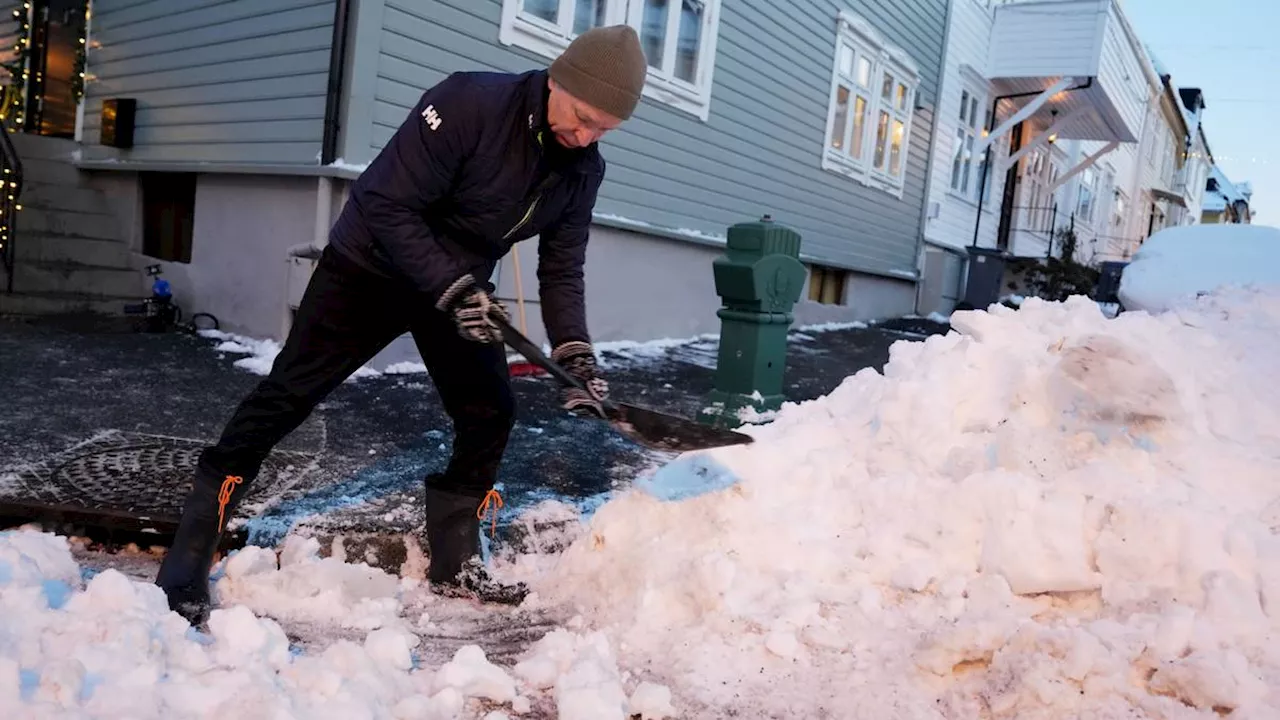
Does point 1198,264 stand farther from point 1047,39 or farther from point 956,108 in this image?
point 1047,39

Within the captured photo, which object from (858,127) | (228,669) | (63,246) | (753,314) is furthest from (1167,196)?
(228,669)

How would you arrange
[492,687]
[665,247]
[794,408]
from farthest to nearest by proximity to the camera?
[665,247] → [794,408] → [492,687]

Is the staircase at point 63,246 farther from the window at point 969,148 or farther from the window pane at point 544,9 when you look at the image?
the window at point 969,148

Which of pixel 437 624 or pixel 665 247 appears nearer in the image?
pixel 437 624

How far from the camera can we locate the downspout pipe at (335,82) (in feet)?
21.2

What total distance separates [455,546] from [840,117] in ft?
36.4

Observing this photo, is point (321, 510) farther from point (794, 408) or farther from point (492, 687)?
point (794, 408)

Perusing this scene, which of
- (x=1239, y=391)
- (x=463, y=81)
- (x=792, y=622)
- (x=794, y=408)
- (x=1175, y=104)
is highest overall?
(x=1175, y=104)

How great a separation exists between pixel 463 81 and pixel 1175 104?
36.4 metres

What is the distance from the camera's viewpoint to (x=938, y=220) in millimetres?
16406

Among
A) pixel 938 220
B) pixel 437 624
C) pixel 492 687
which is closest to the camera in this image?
pixel 492 687

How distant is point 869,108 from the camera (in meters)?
13.5

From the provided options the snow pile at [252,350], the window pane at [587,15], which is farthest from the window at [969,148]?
the snow pile at [252,350]

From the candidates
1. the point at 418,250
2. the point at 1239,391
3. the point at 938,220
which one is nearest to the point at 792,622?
the point at 418,250
